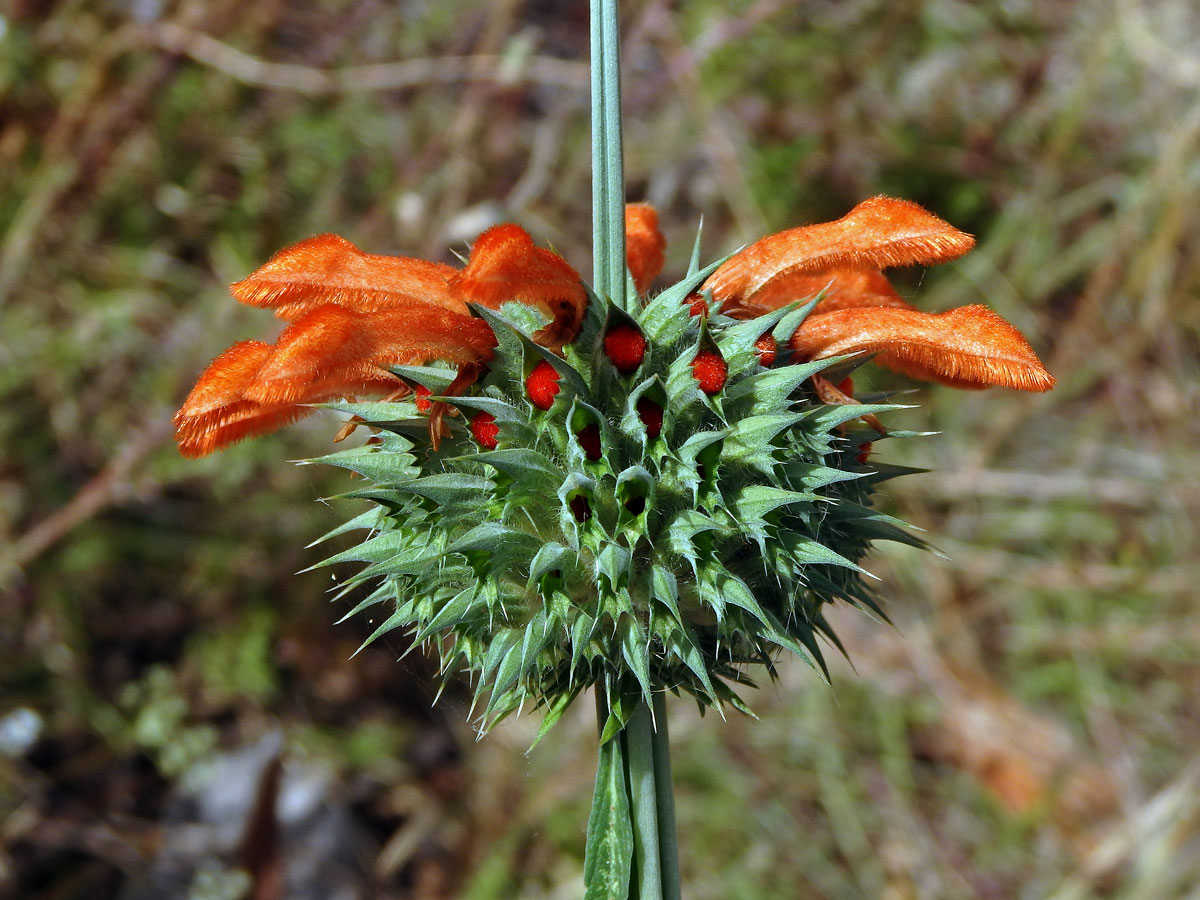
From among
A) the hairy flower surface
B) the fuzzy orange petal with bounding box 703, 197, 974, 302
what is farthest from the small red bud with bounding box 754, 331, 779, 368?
the fuzzy orange petal with bounding box 703, 197, 974, 302

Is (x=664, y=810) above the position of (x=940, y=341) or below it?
below

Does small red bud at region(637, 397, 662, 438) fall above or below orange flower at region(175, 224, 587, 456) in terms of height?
below

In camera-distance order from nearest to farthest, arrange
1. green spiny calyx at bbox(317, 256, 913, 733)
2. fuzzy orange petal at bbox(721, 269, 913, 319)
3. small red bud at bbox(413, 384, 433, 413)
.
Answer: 1. green spiny calyx at bbox(317, 256, 913, 733)
2. small red bud at bbox(413, 384, 433, 413)
3. fuzzy orange petal at bbox(721, 269, 913, 319)

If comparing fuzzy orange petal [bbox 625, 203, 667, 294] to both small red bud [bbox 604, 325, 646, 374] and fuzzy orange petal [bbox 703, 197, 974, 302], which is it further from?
small red bud [bbox 604, 325, 646, 374]

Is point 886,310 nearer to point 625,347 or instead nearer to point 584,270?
point 625,347

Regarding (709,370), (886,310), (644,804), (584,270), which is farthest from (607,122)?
(584,270)

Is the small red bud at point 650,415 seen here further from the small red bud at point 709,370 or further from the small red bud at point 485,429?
the small red bud at point 485,429
